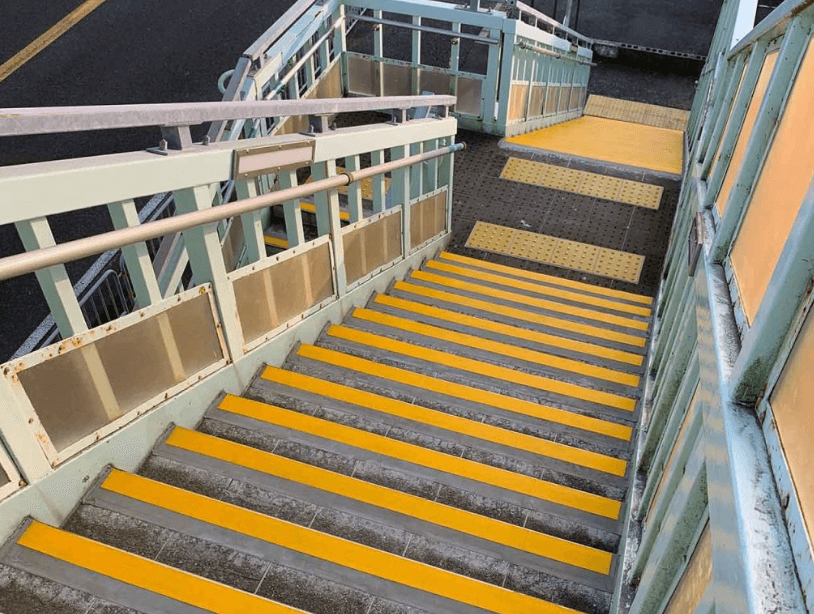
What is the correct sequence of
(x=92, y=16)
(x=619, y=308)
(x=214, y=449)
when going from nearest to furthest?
(x=214, y=449)
(x=619, y=308)
(x=92, y=16)

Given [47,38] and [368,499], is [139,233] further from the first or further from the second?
[47,38]

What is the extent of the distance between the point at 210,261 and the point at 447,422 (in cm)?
147

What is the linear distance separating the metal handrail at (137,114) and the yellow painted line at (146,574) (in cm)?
143

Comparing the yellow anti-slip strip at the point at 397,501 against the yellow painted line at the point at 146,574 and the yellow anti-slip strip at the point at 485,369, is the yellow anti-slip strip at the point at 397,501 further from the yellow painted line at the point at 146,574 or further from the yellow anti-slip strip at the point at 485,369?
the yellow anti-slip strip at the point at 485,369

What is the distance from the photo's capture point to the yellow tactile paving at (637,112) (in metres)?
12.8

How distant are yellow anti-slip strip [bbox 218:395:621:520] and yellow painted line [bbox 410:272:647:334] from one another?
7.57 ft

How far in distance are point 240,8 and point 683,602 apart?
43.2ft

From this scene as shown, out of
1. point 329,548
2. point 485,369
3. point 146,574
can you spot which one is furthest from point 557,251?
point 146,574

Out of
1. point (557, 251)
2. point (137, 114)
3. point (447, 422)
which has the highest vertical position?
point (137, 114)

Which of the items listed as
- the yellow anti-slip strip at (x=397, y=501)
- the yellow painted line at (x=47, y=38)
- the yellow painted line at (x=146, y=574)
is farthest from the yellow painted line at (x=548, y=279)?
the yellow painted line at (x=47, y=38)

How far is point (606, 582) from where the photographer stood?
247cm

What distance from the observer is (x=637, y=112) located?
1321 cm

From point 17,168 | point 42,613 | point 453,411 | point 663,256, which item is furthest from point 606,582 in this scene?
point 663,256

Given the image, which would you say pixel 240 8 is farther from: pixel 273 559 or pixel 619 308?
pixel 273 559
